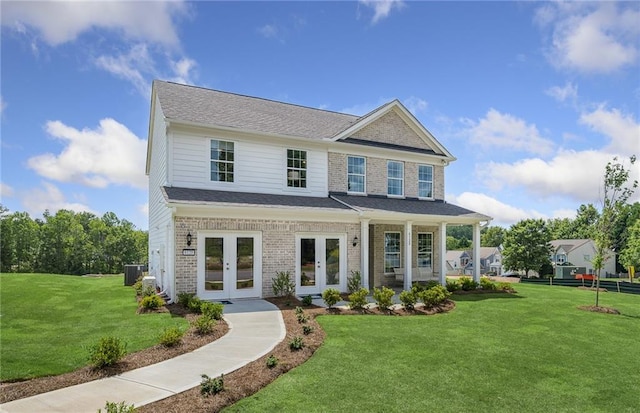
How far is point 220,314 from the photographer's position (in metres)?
11.2

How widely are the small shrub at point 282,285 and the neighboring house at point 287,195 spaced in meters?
0.23

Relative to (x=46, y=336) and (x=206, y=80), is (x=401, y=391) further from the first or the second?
(x=206, y=80)

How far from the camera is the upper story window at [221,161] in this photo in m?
15.9

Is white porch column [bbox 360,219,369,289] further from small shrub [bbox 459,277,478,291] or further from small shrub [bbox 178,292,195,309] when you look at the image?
small shrub [bbox 178,292,195,309]

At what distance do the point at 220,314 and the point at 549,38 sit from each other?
14656 millimetres

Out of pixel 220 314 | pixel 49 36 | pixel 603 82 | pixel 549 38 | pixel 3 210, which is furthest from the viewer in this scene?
pixel 3 210

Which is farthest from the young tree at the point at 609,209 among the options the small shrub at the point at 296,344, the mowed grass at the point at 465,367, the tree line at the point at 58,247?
the tree line at the point at 58,247

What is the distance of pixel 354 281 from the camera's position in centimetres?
1622

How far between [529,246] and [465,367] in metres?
38.9

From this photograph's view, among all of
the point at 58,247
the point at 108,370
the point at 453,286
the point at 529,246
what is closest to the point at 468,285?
the point at 453,286

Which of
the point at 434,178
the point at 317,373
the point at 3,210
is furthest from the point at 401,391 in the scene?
the point at 3,210

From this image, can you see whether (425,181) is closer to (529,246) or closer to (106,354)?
(106,354)

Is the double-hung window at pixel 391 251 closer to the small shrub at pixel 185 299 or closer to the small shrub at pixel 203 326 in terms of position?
the small shrub at pixel 185 299

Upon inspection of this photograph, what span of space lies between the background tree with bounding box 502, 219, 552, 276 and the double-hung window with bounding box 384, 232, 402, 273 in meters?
27.5
